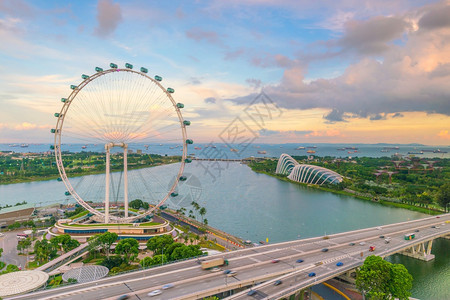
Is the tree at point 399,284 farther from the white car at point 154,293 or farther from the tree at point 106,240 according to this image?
the tree at point 106,240

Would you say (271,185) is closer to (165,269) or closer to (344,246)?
(344,246)

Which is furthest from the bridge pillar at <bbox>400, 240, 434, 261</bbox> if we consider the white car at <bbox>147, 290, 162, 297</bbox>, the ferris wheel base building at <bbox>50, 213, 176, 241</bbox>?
the white car at <bbox>147, 290, 162, 297</bbox>

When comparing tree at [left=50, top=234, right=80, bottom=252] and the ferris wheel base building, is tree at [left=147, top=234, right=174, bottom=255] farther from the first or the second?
tree at [left=50, top=234, right=80, bottom=252]

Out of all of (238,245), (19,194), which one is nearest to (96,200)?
(19,194)

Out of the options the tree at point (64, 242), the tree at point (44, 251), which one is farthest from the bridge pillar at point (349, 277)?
the tree at point (44, 251)

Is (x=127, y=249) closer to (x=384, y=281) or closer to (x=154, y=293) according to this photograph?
(x=154, y=293)
